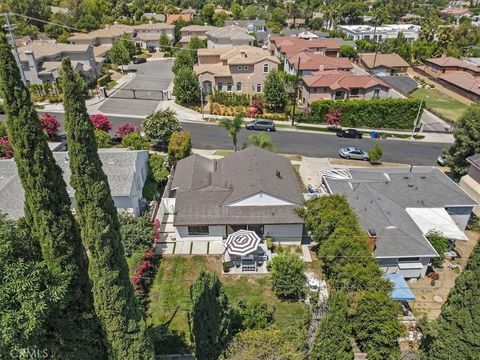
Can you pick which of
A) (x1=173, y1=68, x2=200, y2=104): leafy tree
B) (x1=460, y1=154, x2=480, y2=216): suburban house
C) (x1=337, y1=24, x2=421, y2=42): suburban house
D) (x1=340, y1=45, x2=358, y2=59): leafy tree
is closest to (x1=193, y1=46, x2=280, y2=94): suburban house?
(x1=173, y1=68, x2=200, y2=104): leafy tree

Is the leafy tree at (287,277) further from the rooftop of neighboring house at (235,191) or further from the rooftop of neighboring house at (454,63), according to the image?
the rooftop of neighboring house at (454,63)

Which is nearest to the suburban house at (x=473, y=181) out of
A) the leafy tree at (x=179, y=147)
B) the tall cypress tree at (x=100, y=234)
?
the leafy tree at (x=179, y=147)

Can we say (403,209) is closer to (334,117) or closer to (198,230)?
(198,230)

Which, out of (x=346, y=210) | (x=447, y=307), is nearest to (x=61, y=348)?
(x=447, y=307)

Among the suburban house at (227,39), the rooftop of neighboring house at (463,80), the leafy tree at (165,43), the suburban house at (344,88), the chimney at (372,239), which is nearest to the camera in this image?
the chimney at (372,239)

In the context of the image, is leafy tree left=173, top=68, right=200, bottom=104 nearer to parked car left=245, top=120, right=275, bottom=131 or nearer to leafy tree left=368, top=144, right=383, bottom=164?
parked car left=245, top=120, right=275, bottom=131

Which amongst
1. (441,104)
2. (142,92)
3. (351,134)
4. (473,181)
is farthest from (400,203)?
(142,92)

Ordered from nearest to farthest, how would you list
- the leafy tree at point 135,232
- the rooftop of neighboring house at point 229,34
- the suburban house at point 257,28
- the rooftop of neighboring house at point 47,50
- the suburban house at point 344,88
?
A: the leafy tree at point 135,232 < the suburban house at point 344,88 < the rooftop of neighboring house at point 47,50 < the rooftop of neighboring house at point 229,34 < the suburban house at point 257,28
